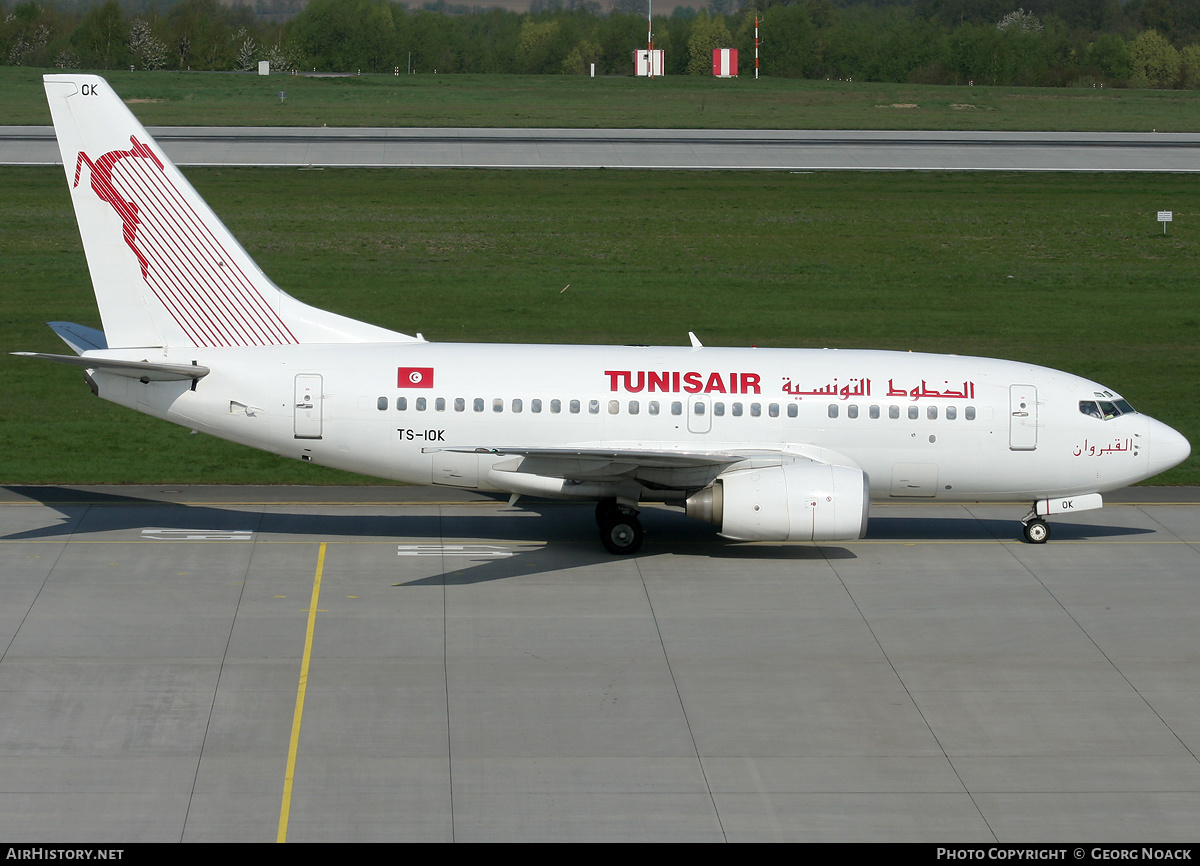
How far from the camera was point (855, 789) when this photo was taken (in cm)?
1747

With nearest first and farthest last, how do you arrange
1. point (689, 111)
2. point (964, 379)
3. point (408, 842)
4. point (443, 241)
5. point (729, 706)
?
point (408, 842) < point (729, 706) < point (964, 379) < point (443, 241) < point (689, 111)

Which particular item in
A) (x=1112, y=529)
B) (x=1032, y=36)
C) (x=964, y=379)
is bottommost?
(x=1112, y=529)

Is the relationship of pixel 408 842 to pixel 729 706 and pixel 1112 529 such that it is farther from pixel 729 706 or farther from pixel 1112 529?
pixel 1112 529

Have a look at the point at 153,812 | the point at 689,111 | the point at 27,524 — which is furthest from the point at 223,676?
the point at 689,111

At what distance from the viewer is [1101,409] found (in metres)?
26.8

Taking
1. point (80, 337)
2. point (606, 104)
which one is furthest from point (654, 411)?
→ point (606, 104)

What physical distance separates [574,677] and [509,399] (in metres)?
6.80

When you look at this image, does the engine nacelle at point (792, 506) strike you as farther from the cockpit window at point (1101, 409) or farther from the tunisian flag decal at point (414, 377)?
the tunisian flag decal at point (414, 377)

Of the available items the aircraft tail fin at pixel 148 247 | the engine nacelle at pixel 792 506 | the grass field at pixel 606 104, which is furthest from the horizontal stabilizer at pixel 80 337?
the grass field at pixel 606 104

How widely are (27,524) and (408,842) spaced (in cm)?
1487

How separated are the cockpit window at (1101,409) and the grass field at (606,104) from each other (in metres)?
65.7

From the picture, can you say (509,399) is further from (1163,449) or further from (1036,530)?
(1163,449)

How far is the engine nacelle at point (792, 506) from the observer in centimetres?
2448

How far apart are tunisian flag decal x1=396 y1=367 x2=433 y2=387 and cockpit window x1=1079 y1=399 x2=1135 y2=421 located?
41.0 ft
